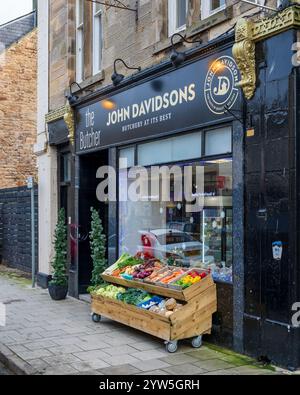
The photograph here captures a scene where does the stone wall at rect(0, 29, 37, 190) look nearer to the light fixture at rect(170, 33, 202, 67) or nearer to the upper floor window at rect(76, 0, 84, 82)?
the upper floor window at rect(76, 0, 84, 82)

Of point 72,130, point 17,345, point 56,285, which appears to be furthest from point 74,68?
point 17,345

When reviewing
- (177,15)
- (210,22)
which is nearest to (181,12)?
(177,15)

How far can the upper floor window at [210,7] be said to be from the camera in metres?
7.39

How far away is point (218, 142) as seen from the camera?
7219 mm

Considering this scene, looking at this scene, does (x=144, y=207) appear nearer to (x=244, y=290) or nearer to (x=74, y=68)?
(x=244, y=290)

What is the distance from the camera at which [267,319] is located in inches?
243

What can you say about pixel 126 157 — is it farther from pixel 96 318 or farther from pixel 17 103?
pixel 17 103

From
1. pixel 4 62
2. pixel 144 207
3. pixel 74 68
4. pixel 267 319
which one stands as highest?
pixel 4 62

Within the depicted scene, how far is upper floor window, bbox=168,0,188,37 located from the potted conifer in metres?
4.71

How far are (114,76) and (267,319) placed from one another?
5160 millimetres

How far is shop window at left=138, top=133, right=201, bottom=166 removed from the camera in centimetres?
771

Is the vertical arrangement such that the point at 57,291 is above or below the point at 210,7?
below

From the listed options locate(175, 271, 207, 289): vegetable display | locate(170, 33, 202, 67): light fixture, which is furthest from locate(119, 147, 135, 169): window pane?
locate(175, 271, 207, 289): vegetable display

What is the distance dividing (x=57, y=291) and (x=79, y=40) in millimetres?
5439
